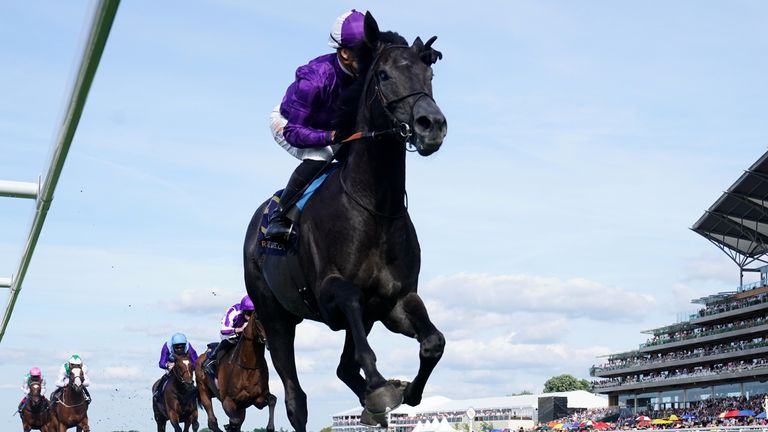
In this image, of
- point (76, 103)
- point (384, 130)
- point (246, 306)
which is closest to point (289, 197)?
point (384, 130)

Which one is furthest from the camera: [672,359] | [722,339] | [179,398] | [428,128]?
[672,359]

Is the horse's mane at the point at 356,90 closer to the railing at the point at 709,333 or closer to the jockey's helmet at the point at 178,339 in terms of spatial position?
the jockey's helmet at the point at 178,339

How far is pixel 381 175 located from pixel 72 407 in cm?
1619

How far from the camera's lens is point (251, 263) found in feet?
24.9

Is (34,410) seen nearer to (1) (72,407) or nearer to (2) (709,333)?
(1) (72,407)

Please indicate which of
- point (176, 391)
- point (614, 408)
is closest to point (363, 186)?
point (176, 391)

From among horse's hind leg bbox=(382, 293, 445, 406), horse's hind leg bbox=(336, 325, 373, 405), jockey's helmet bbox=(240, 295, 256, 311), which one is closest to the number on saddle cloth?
horse's hind leg bbox=(336, 325, 373, 405)

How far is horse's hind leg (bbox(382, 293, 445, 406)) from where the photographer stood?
559 cm

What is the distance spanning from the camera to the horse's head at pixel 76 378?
794 inches

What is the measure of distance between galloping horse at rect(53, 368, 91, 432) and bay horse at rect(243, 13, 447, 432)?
15.1m

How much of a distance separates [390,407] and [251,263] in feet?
8.31

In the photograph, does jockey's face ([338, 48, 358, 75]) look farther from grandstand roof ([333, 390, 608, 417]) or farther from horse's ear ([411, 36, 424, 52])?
grandstand roof ([333, 390, 608, 417])

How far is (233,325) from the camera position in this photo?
14.9 metres

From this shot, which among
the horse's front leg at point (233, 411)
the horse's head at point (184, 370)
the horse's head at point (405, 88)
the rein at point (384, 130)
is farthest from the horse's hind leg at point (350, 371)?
the horse's head at point (184, 370)
